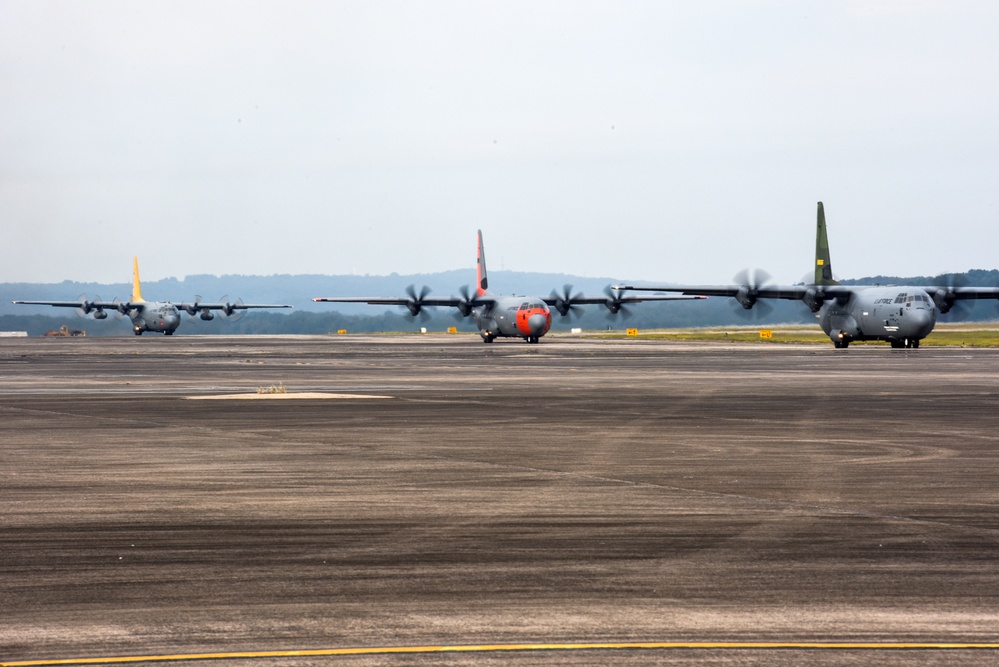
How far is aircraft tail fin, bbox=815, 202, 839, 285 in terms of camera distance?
7588 centimetres

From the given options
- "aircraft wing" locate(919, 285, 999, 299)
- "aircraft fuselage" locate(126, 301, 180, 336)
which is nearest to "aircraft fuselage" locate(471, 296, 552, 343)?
"aircraft wing" locate(919, 285, 999, 299)

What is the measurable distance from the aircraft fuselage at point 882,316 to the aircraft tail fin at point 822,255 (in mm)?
4229

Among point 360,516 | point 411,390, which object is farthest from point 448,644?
point 411,390

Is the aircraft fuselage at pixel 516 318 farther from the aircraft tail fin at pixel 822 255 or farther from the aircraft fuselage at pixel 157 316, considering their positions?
the aircraft fuselage at pixel 157 316

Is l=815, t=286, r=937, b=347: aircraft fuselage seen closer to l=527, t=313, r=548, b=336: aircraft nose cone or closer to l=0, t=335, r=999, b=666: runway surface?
l=527, t=313, r=548, b=336: aircraft nose cone

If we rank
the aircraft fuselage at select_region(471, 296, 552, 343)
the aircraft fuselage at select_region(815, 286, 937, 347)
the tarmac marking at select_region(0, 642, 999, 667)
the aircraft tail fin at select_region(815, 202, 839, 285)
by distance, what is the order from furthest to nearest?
the aircraft fuselage at select_region(471, 296, 552, 343), the aircraft tail fin at select_region(815, 202, 839, 285), the aircraft fuselage at select_region(815, 286, 937, 347), the tarmac marking at select_region(0, 642, 999, 667)

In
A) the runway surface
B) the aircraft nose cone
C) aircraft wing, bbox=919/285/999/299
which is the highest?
the runway surface

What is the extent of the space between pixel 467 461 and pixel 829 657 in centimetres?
929

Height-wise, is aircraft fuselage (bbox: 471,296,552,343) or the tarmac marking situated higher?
the tarmac marking

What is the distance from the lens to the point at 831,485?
42.9ft

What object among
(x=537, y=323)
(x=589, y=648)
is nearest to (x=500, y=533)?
(x=589, y=648)

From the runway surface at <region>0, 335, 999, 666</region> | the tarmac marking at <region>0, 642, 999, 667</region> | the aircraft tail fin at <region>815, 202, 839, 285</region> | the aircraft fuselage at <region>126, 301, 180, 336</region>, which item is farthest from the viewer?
the aircraft fuselage at <region>126, 301, 180, 336</region>

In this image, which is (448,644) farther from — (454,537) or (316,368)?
(316,368)

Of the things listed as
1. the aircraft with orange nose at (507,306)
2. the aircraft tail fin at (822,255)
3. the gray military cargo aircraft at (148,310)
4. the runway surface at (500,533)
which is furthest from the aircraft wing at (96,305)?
the runway surface at (500,533)
